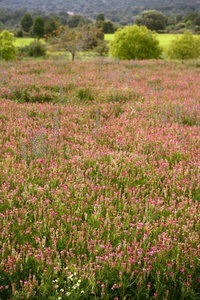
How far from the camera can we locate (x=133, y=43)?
98.1 feet

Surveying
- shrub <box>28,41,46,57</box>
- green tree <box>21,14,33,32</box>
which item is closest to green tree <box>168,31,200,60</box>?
shrub <box>28,41,46,57</box>

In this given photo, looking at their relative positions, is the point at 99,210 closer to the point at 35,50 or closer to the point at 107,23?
the point at 35,50

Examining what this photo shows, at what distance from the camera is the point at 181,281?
8.04 ft

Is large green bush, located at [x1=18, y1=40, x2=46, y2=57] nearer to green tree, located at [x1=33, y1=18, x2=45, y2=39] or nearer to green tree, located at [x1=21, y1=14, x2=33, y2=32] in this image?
green tree, located at [x1=33, y1=18, x2=45, y2=39]

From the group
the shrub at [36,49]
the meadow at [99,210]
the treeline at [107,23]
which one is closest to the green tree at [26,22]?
the treeline at [107,23]

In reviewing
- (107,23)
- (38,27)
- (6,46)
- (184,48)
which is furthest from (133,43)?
(107,23)

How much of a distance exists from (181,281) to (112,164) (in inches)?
85.3

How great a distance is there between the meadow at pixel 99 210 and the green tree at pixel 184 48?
1160 inches

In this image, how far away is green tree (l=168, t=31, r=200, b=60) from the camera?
32.8m

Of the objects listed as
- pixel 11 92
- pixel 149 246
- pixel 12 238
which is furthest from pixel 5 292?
pixel 11 92

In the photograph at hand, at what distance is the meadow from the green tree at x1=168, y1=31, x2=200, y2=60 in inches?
1160

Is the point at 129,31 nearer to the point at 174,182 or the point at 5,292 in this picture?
the point at 174,182

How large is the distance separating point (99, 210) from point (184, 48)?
110 ft

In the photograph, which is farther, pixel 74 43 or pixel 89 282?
pixel 74 43
